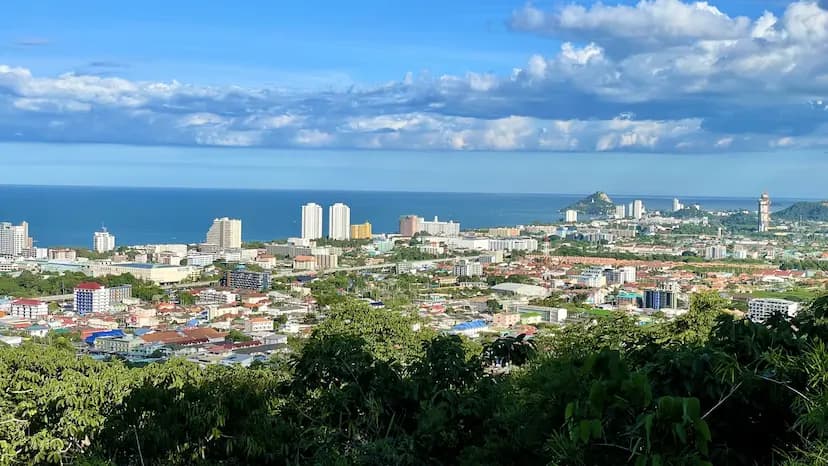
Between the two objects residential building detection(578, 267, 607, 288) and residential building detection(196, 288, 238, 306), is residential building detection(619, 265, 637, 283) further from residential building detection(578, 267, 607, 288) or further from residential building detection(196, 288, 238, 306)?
residential building detection(196, 288, 238, 306)

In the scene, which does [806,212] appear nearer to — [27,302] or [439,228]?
[439,228]

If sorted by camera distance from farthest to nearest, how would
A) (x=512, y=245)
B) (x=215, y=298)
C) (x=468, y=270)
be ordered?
(x=512, y=245)
(x=468, y=270)
(x=215, y=298)

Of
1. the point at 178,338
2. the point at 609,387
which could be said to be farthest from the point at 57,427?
the point at 178,338

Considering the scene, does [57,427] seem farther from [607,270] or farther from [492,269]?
[492,269]

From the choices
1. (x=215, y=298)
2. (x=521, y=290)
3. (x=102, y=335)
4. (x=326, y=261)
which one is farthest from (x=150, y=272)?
(x=521, y=290)

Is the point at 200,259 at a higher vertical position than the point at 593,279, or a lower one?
higher

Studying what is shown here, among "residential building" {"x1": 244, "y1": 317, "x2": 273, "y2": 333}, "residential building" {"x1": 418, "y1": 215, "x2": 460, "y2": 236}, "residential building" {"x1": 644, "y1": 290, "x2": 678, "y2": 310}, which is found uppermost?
"residential building" {"x1": 418, "y1": 215, "x2": 460, "y2": 236}

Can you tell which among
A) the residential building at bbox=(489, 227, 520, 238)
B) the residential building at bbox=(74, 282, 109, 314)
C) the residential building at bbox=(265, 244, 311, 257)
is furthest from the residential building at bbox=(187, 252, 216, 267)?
the residential building at bbox=(489, 227, 520, 238)
